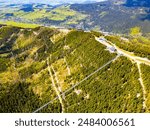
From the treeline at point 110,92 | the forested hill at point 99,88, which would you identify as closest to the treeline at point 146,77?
the forested hill at point 99,88

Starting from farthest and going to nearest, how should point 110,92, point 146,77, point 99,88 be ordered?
point 99,88 → point 110,92 → point 146,77

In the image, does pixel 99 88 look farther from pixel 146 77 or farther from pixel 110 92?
pixel 146 77

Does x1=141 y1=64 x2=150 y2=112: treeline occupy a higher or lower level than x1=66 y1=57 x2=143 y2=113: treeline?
higher

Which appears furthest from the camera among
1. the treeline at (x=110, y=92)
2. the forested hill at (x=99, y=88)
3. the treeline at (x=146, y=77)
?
the forested hill at (x=99, y=88)

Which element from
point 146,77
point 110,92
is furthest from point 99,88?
point 146,77

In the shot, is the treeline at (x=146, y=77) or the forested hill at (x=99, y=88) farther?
the forested hill at (x=99, y=88)

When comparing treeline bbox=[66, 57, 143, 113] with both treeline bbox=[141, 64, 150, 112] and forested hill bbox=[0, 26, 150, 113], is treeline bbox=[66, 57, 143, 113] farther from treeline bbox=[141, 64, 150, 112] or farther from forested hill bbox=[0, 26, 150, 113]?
treeline bbox=[141, 64, 150, 112]

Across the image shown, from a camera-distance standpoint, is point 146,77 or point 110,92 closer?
point 146,77

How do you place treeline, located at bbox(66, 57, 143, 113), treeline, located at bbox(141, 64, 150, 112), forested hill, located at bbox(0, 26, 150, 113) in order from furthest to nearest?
forested hill, located at bbox(0, 26, 150, 113) < treeline, located at bbox(66, 57, 143, 113) < treeline, located at bbox(141, 64, 150, 112)

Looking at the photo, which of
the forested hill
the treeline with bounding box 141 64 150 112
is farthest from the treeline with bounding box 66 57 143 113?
the treeline with bounding box 141 64 150 112

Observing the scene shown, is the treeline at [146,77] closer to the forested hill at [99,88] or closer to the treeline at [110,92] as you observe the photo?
the forested hill at [99,88]

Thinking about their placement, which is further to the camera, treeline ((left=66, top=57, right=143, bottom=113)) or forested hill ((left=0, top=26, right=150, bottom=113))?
forested hill ((left=0, top=26, right=150, bottom=113))

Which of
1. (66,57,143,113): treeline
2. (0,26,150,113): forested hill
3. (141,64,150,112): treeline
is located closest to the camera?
(141,64,150,112): treeline
